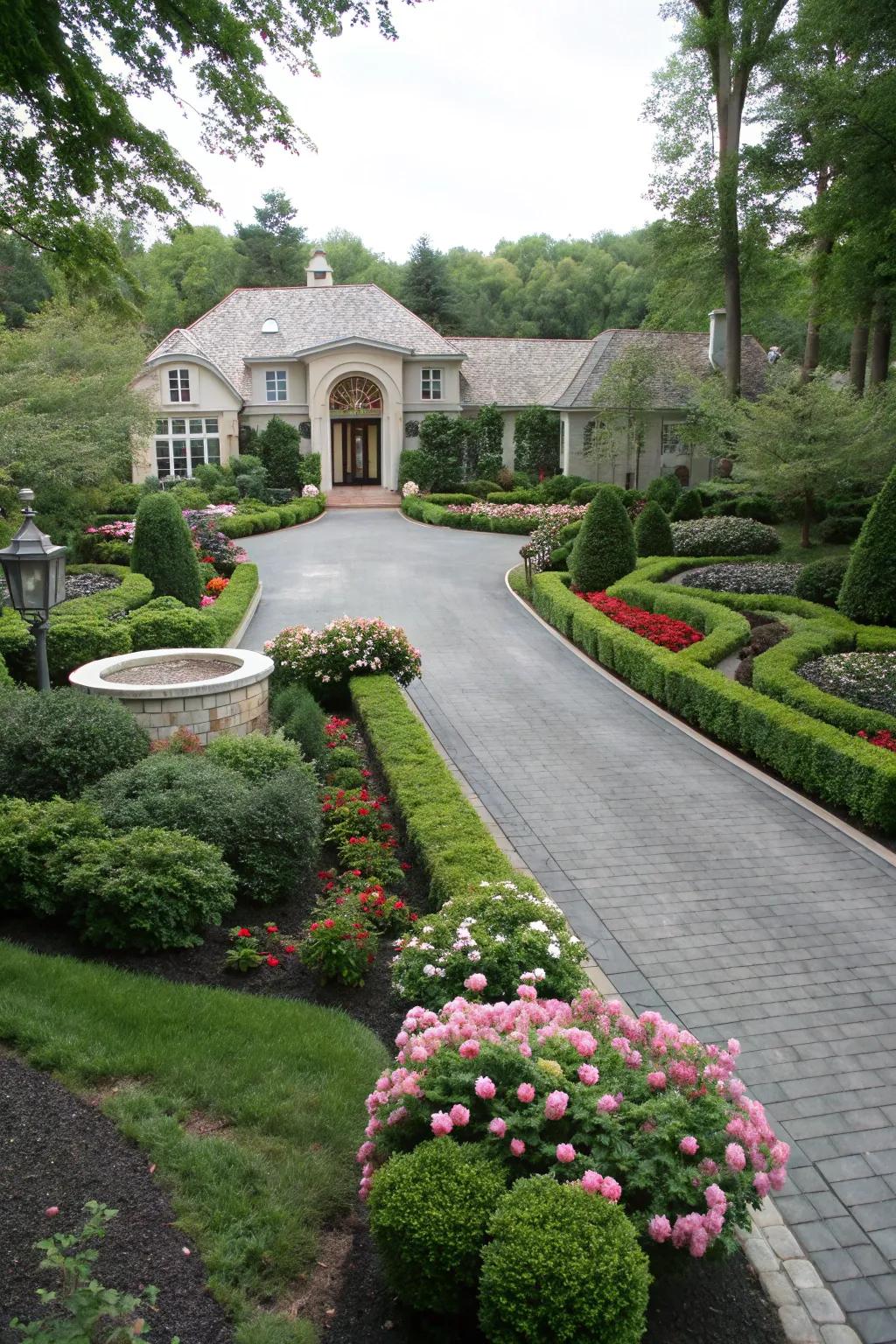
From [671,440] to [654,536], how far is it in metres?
15.3

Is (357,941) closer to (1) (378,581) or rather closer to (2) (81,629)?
(2) (81,629)

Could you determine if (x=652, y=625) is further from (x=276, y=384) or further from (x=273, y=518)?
(x=276, y=384)

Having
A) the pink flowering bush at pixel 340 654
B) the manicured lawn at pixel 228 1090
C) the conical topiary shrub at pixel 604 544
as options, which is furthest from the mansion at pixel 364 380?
the manicured lawn at pixel 228 1090

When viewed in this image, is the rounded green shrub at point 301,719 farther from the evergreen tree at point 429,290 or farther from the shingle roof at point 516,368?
the evergreen tree at point 429,290

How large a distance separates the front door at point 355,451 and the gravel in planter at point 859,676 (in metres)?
28.5

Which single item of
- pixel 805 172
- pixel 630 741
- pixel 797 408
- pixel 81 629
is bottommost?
pixel 630 741

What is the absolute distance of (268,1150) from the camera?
464 centimetres

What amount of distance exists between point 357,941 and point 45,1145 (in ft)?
7.52

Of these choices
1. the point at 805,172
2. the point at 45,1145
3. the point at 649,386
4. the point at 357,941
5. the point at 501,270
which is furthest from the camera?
the point at 501,270

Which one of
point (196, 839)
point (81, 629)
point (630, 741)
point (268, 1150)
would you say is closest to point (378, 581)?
point (81, 629)

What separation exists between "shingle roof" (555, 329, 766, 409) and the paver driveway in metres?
22.0

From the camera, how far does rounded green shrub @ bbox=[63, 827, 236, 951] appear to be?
644 centimetres

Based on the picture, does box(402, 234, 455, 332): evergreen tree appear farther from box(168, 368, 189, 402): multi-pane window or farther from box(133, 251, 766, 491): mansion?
box(168, 368, 189, 402): multi-pane window

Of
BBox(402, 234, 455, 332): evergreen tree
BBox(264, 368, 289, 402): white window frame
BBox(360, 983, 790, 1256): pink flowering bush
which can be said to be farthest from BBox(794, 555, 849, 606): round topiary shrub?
BBox(402, 234, 455, 332): evergreen tree
